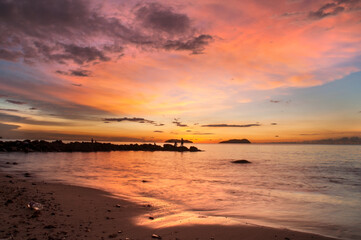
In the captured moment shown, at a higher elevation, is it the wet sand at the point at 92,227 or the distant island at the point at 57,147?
the distant island at the point at 57,147

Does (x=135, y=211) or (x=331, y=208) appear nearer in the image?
(x=135, y=211)

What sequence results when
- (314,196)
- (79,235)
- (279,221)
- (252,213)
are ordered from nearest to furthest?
(79,235) < (279,221) < (252,213) < (314,196)

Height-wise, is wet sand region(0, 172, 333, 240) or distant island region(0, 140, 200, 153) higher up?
distant island region(0, 140, 200, 153)

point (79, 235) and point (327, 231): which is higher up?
point (79, 235)

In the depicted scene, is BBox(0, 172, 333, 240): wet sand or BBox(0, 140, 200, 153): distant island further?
BBox(0, 140, 200, 153): distant island

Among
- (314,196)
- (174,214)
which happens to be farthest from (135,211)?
(314,196)

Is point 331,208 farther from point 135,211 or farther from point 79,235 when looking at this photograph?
point 79,235

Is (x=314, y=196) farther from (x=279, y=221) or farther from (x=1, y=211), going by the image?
(x=1, y=211)

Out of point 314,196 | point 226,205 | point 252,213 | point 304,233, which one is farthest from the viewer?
point 314,196

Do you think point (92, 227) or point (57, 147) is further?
point (57, 147)

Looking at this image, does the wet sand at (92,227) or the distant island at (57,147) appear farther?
the distant island at (57,147)

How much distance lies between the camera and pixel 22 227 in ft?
21.0

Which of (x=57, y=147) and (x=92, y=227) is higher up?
(x=57, y=147)

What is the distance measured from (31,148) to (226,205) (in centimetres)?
5293
